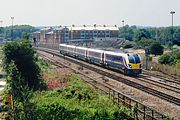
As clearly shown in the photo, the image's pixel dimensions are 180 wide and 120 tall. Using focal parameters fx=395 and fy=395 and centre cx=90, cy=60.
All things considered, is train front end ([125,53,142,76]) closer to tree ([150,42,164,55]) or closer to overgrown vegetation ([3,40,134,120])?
overgrown vegetation ([3,40,134,120])

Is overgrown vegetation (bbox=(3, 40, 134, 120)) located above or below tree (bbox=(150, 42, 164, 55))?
below

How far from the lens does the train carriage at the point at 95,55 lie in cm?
5750

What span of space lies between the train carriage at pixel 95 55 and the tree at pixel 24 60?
861 inches

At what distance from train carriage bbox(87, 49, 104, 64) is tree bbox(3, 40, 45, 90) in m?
21.9

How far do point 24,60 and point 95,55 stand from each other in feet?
89.8

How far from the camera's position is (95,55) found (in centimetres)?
6150

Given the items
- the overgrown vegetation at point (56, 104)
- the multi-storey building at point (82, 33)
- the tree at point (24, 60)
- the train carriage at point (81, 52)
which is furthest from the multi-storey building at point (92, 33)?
the overgrown vegetation at point (56, 104)

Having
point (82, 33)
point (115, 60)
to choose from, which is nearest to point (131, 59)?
point (115, 60)

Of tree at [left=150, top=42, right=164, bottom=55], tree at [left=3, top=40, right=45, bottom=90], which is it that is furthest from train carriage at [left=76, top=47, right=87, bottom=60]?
tree at [left=3, top=40, right=45, bottom=90]

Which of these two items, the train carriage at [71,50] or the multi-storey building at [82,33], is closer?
the train carriage at [71,50]

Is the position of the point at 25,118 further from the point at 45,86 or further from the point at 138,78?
the point at 138,78

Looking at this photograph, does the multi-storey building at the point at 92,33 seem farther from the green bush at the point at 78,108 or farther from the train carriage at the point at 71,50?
the green bush at the point at 78,108

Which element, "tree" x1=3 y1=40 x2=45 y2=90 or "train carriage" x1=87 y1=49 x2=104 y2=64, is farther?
"train carriage" x1=87 y1=49 x2=104 y2=64

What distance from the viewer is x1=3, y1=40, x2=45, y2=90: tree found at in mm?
34281
